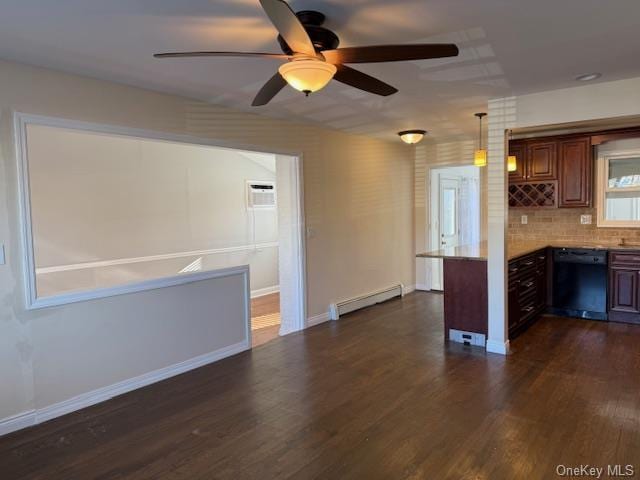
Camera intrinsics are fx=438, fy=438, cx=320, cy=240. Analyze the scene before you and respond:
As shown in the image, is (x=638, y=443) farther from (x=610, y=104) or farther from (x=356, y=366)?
(x=610, y=104)

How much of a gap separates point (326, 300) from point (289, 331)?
0.67 m

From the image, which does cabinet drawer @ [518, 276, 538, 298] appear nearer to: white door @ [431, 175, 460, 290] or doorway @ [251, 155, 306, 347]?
white door @ [431, 175, 460, 290]

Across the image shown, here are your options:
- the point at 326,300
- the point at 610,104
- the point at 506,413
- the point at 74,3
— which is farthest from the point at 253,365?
the point at 610,104

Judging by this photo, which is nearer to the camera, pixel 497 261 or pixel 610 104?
pixel 610 104

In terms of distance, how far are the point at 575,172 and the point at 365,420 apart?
13.6ft

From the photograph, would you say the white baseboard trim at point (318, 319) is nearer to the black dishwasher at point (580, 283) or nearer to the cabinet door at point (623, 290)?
the black dishwasher at point (580, 283)

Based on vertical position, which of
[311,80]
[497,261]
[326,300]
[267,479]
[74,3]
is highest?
[74,3]

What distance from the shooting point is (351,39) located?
100 inches

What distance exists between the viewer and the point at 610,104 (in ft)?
11.8

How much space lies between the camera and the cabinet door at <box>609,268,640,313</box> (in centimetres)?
487

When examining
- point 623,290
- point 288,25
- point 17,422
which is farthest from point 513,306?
point 17,422

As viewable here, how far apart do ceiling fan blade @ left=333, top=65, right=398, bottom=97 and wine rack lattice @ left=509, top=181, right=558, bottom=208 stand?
12.4 ft

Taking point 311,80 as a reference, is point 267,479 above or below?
below

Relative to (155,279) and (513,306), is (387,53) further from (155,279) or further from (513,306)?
(513,306)
